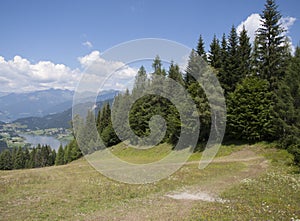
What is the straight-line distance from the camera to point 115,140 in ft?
221

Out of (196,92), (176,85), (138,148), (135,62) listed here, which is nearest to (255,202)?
(135,62)

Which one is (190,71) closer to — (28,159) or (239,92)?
(239,92)

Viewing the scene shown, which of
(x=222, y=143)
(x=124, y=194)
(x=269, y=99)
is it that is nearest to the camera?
(x=124, y=194)

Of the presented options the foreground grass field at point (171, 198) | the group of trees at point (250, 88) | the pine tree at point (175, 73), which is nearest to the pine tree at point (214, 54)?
the group of trees at point (250, 88)

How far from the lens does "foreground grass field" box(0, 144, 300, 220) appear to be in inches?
499

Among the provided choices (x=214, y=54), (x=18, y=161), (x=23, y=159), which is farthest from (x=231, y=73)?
(x=23, y=159)

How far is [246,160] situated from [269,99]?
42.7 feet

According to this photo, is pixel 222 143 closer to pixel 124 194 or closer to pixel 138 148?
pixel 138 148

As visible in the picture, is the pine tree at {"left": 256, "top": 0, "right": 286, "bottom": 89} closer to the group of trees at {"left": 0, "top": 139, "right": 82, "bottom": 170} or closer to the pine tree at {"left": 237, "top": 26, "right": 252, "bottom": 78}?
the pine tree at {"left": 237, "top": 26, "right": 252, "bottom": 78}

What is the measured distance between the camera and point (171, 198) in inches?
647

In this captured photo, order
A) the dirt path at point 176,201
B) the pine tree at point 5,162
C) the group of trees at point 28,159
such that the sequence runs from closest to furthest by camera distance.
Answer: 1. the dirt path at point 176,201
2. the group of trees at point 28,159
3. the pine tree at point 5,162

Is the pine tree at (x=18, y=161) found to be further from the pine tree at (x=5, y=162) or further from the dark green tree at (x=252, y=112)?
the dark green tree at (x=252, y=112)

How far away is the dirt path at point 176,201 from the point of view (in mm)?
12656

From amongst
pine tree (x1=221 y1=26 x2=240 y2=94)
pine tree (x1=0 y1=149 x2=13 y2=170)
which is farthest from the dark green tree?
pine tree (x1=0 y1=149 x2=13 y2=170)
